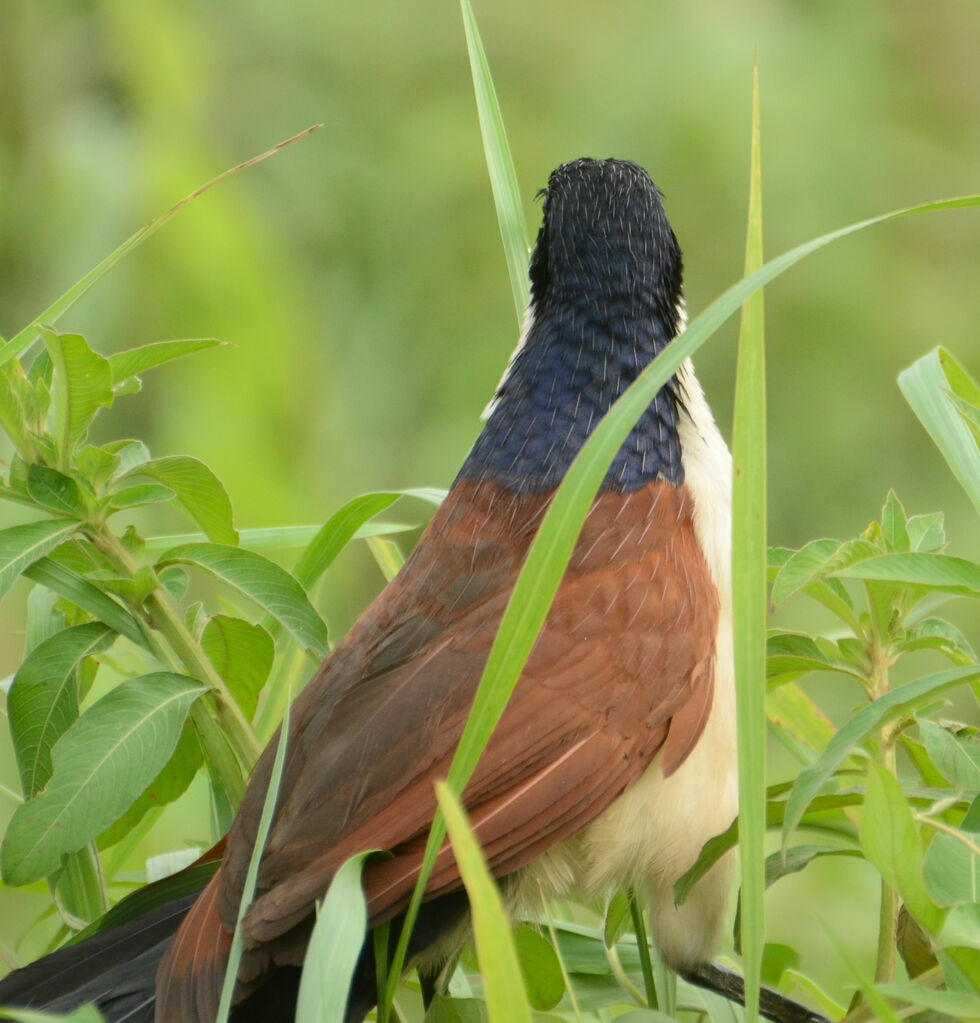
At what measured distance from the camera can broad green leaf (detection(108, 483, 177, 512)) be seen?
4.92 feet

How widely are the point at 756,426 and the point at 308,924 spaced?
0.59m

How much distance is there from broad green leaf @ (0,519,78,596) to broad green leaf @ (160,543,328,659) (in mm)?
120

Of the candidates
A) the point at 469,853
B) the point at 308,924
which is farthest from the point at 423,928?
the point at 469,853

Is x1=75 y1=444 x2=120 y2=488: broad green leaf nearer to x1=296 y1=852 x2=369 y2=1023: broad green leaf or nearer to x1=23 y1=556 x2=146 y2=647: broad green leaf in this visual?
x1=23 y1=556 x2=146 y2=647: broad green leaf

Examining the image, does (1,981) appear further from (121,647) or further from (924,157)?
(924,157)

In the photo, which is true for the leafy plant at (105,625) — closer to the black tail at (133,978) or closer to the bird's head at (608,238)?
the black tail at (133,978)

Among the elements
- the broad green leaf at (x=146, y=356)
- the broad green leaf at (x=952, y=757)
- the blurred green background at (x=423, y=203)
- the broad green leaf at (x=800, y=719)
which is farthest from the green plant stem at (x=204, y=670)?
the blurred green background at (x=423, y=203)

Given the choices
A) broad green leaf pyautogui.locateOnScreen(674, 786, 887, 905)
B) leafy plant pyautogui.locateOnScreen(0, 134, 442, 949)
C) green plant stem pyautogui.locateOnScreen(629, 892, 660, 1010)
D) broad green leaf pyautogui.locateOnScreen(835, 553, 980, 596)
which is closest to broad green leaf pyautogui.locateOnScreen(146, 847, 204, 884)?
leafy plant pyautogui.locateOnScreen(0, 134, 442, 949)

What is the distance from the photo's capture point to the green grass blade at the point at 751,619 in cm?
109

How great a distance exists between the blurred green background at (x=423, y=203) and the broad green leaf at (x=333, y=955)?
2.12m

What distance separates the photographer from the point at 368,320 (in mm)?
3992

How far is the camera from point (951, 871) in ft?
3.79

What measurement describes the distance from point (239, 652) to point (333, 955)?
53cm

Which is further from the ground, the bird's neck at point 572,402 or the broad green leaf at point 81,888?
the bird's neck at point 572,402
